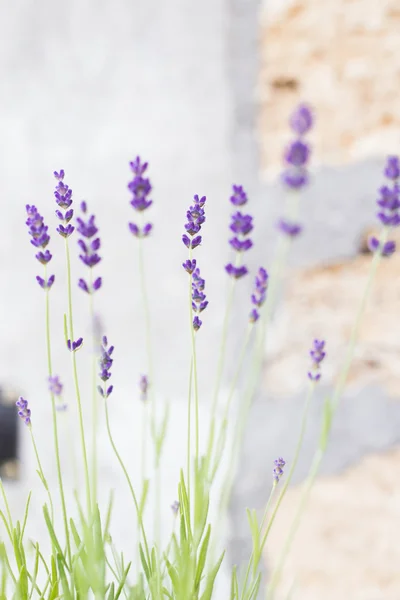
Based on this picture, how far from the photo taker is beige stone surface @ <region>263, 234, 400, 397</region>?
→ 113 cm

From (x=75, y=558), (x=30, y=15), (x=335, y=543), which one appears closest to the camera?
(x=75, y=558)

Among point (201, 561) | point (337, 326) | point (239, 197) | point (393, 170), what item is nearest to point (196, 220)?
point (239, 197)

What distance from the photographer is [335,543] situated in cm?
111

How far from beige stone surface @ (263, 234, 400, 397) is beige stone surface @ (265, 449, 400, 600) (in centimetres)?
13

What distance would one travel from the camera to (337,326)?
1138 mm

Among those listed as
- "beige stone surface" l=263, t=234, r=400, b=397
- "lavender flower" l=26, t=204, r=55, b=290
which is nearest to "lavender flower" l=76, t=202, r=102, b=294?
"lavender flower" l=26, t=204, r=55, b=290

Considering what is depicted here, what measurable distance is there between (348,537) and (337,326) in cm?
30

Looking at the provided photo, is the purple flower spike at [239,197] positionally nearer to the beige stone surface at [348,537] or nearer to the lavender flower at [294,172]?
the lavender flower at [294,172]

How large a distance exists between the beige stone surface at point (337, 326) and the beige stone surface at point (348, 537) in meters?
0.13

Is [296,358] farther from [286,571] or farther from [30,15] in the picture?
[30,15]

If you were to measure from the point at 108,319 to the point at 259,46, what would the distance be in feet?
1.63

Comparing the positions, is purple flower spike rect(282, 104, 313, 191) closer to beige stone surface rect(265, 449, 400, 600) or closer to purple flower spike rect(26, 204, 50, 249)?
purple flower spike rect(26, 204, 50, 249)

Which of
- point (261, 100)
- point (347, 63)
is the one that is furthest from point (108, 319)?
point (347, 63)

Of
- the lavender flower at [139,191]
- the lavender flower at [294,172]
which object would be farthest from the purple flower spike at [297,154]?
the lavender flower at [139,191]
